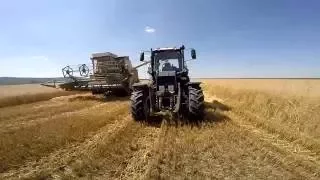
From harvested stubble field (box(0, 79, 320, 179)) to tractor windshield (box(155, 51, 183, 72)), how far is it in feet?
7.81

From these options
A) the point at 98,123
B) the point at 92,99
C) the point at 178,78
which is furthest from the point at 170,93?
the point at 92,99

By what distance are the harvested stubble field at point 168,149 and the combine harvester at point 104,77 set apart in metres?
10.5

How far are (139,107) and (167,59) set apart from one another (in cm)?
292

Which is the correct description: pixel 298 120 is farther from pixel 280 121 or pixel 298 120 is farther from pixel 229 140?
pixel 229 140

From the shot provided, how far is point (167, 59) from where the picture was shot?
14812 mm

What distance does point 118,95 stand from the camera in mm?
25578

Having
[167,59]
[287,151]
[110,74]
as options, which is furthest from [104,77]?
[287,151]

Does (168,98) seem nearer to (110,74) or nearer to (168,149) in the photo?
(168,149)

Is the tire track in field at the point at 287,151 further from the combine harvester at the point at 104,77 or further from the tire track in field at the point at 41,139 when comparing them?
the combine harvester at the point at 104,77

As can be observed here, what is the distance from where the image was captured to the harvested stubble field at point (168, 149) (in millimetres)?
6711

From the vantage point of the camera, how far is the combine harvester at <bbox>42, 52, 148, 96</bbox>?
2364 cm

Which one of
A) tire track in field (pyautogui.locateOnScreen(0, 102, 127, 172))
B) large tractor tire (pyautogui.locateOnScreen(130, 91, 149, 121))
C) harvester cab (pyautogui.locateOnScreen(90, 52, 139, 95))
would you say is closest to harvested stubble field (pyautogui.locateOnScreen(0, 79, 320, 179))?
tire track in field (pyautogui.locateOnScreen(0, 102, 127, 172))

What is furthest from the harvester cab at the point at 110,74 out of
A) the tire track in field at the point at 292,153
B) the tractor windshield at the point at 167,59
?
the tire track in field at the point at 292,153

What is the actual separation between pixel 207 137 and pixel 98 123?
4.47m
